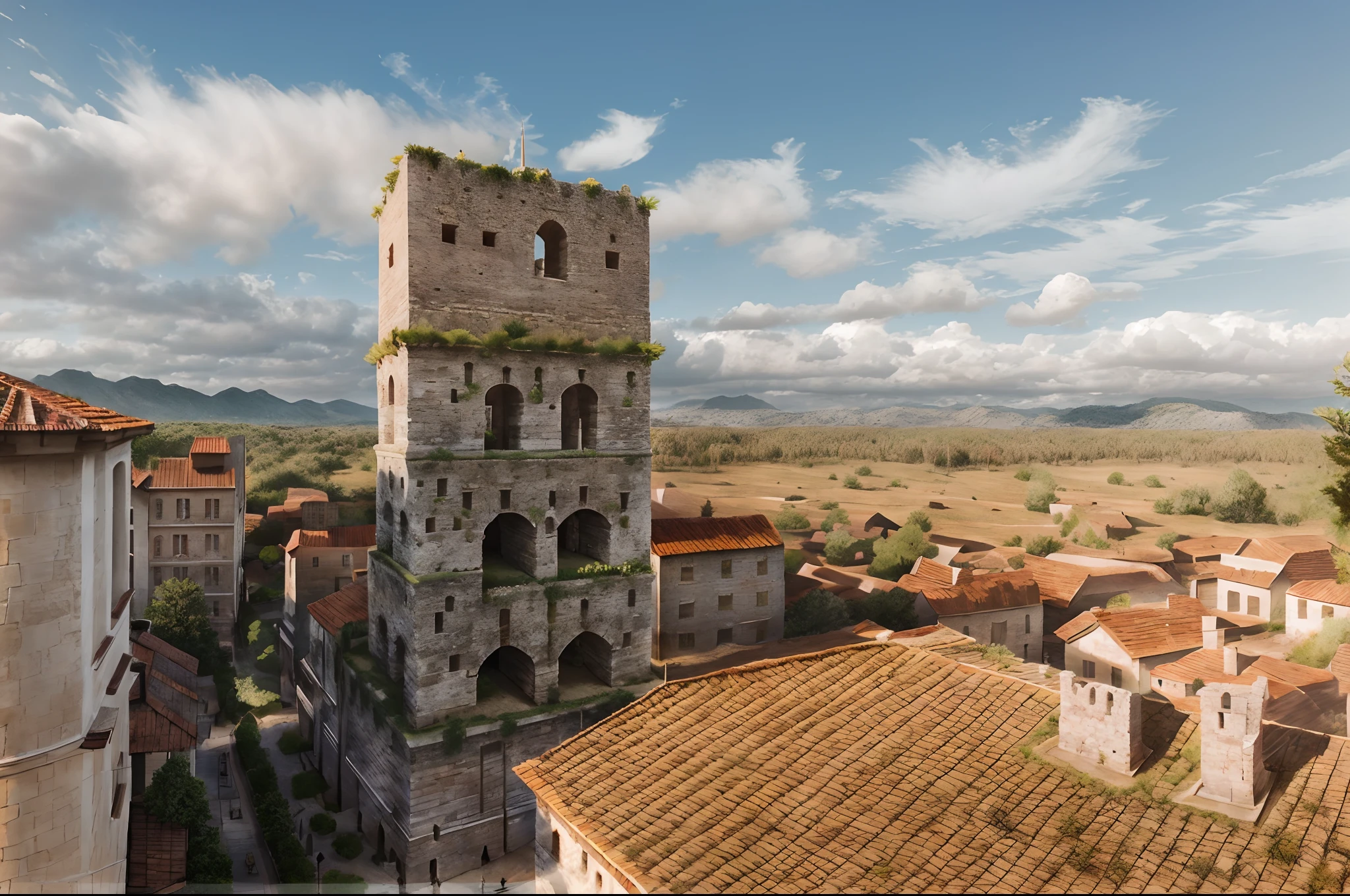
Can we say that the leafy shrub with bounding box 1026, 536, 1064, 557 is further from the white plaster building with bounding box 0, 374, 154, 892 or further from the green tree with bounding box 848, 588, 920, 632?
the white plaster building with bounding box 0, 374, 154, 892

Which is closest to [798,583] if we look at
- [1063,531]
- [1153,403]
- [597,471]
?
[597,471]

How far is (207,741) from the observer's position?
27.1 metres

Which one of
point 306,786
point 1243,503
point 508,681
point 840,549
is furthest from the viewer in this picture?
point 840,549

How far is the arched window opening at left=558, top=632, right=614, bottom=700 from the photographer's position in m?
22.4

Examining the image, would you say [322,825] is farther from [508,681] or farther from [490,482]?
[490,482]

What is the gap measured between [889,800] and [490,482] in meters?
14.8

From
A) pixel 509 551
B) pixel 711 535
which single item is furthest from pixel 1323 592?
pixel 509 551

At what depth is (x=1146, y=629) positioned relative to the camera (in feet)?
97.9

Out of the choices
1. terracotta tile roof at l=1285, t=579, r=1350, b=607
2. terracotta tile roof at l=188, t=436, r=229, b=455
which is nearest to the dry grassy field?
terracotta tile roof at l=1285, t=579, r=1350, b=607

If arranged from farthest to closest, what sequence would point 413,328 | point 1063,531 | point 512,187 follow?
1. point 1063,531
2. point 512,187
3. point 413,328

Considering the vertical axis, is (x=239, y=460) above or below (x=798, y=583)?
above

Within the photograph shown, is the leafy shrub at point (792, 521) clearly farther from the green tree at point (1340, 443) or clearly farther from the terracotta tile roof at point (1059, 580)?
the green tree at point (1340, 443)

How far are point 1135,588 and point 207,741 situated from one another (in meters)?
51.8

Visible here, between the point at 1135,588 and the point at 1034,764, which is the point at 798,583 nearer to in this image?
the point at 1135,588
